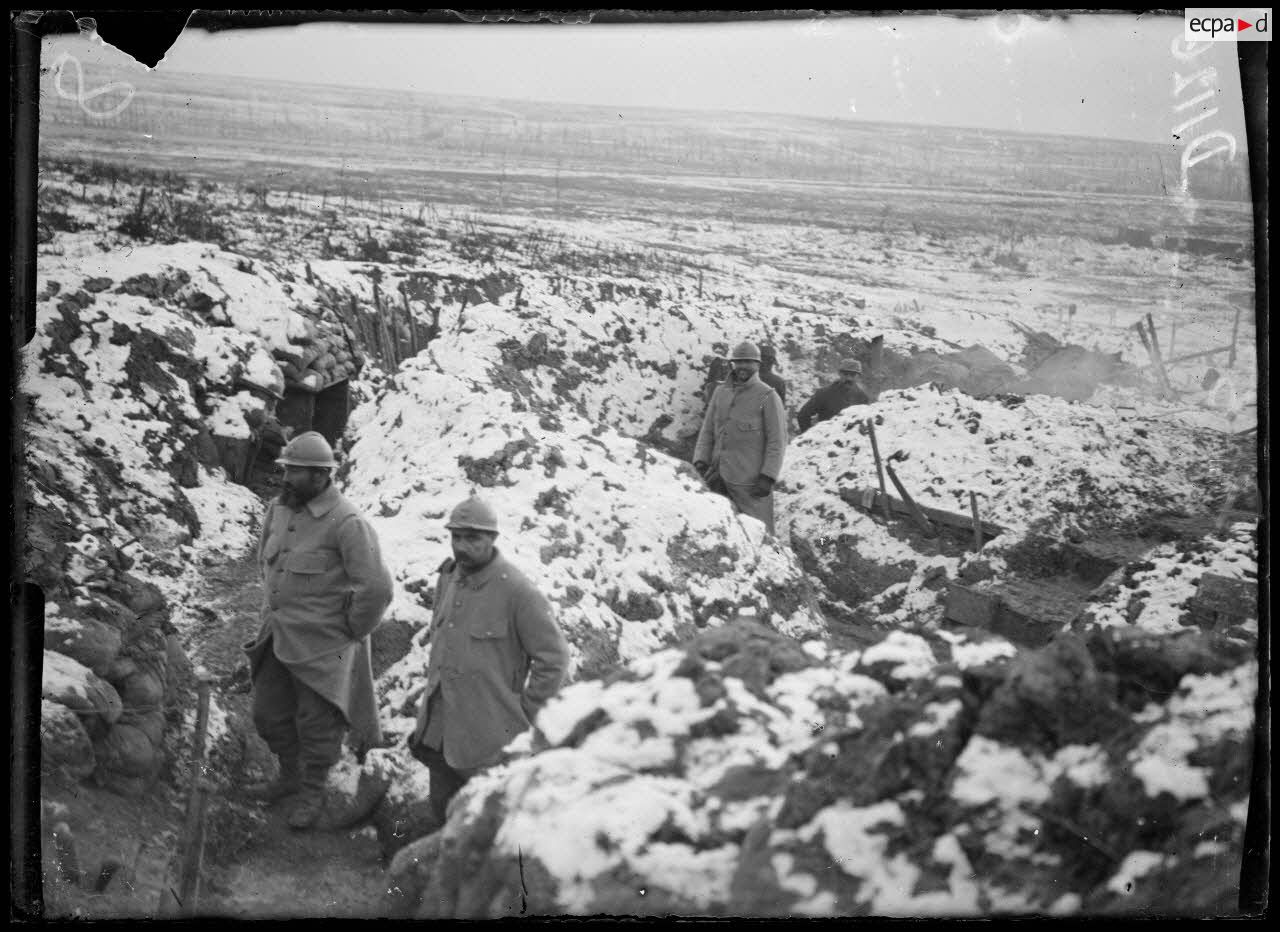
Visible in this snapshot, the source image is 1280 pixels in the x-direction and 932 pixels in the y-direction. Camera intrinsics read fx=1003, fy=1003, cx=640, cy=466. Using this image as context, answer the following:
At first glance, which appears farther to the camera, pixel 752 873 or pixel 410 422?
pixel 410 422

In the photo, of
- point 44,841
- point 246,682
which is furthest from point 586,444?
point 44,841

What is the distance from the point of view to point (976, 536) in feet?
28.9

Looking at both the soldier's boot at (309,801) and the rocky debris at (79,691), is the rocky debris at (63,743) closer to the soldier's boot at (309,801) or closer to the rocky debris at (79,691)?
the rocky debris at (79,691)

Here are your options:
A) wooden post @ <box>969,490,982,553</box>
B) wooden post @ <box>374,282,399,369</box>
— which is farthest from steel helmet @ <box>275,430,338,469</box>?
wooden post @ <box>374,282,399,369</box>

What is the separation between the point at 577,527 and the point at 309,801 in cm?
262

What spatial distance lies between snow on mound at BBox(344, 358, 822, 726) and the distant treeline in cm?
251

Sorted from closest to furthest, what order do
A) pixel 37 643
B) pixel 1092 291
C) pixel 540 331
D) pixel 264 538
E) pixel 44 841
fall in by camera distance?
pixel 44 841
pixel 37 643
pixel 264 538
pixel 1092 291
pixel 540 331

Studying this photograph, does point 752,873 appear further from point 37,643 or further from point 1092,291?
point 1092,291

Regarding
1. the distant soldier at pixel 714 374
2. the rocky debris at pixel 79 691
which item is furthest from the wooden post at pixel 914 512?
the rocky debris at pixel 79 691

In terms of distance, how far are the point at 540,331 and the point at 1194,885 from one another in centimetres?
895

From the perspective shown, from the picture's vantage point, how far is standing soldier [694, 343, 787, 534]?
317 inches

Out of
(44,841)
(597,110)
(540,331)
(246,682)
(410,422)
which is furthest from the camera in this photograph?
(540,331)

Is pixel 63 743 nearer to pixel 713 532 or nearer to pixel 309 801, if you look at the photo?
pixel 309 801

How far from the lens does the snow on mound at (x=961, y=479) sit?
843 centimetres
